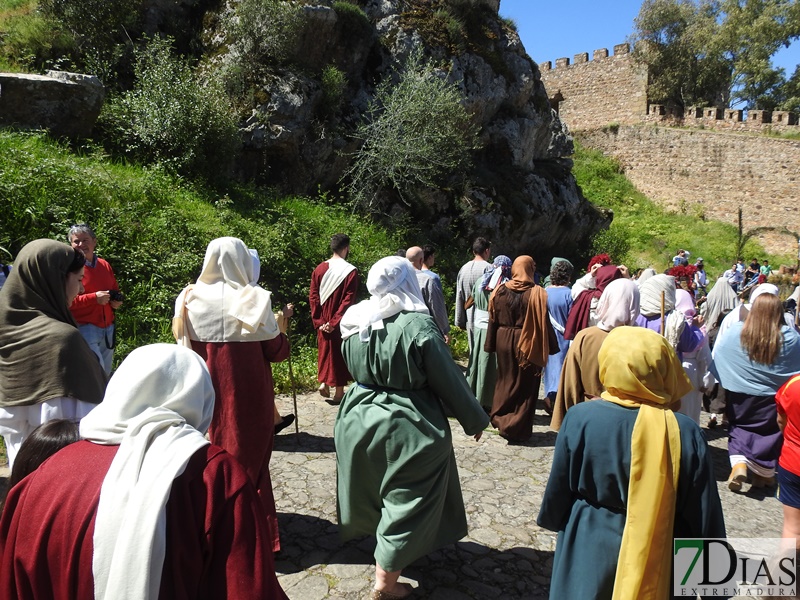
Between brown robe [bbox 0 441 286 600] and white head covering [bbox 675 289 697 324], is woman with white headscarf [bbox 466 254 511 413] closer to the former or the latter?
white head covering [bbox 675 289 697 324]

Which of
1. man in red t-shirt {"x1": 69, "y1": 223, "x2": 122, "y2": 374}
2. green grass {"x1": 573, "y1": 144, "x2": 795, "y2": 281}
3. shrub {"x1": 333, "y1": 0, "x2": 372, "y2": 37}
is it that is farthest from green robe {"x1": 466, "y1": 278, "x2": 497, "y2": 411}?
green grass {"x1": 573, "y1": 144, "x2": 795, "y2": 281}

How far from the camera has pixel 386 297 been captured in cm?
339

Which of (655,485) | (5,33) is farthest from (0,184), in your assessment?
(655,485)

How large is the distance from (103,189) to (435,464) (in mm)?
7469

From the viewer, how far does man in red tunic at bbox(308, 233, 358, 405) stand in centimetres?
645

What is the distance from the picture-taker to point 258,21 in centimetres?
1216

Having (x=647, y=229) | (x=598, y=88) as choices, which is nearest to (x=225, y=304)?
(x=647, y=229)

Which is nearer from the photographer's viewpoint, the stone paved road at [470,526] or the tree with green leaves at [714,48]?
the stone paved road at [470,526]

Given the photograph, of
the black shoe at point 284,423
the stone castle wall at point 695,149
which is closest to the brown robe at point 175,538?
the black shoe at point 284,423

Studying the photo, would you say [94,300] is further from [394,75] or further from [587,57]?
[587,57]

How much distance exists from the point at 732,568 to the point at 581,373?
1.96 m

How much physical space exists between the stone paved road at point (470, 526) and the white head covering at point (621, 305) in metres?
1.53

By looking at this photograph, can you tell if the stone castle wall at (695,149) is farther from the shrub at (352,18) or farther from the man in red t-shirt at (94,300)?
the man in red t-shirt at (94,300)

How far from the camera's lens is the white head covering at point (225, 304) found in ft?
11.5
